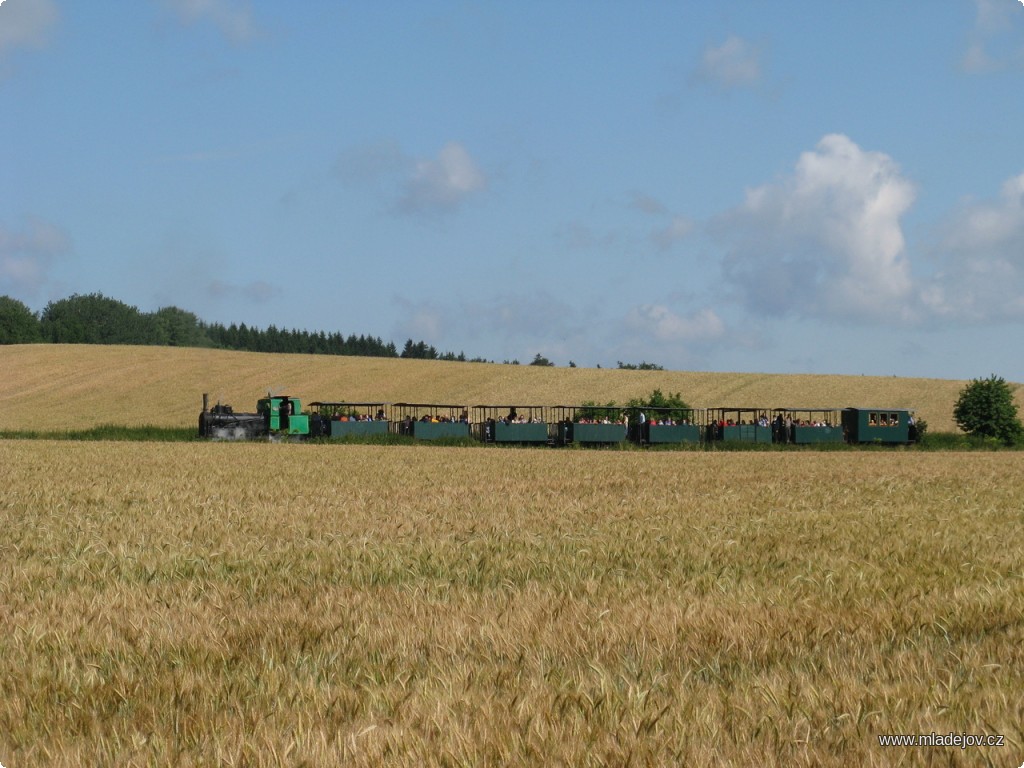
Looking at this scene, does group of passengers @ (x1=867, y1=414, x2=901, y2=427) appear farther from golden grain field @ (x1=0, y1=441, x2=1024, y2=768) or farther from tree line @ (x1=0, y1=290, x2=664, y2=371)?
tree line @ (x1=0, y1=290, x2=664, y2=371)

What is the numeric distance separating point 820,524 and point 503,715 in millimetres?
10135

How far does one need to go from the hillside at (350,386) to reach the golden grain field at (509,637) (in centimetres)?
6935

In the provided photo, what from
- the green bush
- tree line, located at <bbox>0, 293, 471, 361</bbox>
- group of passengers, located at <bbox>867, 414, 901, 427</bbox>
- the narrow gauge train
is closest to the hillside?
the green bush

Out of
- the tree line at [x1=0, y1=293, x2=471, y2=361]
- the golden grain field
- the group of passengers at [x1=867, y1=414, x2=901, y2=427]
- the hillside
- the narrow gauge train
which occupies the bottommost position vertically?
the golden grain field

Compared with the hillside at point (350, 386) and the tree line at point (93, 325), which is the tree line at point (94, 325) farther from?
the hillside at point (350, 386)

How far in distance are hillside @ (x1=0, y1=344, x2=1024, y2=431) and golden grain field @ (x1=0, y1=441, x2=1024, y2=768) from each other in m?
69.3

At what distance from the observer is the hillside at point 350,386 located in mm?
87250

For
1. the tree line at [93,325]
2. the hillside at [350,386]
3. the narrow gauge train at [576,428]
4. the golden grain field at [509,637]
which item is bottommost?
the golden grain field at [509,637]

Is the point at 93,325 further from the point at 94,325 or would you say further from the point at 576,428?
the point at 576,428

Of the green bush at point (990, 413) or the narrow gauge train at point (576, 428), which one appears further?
the green bush at point (990, 413)

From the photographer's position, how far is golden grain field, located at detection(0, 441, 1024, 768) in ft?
16.0

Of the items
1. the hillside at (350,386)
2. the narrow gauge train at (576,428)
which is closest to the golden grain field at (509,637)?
the narrow gauge train at (576,428)

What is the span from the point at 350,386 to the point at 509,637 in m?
92.9

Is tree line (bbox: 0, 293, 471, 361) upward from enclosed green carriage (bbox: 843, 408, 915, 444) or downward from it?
upward
